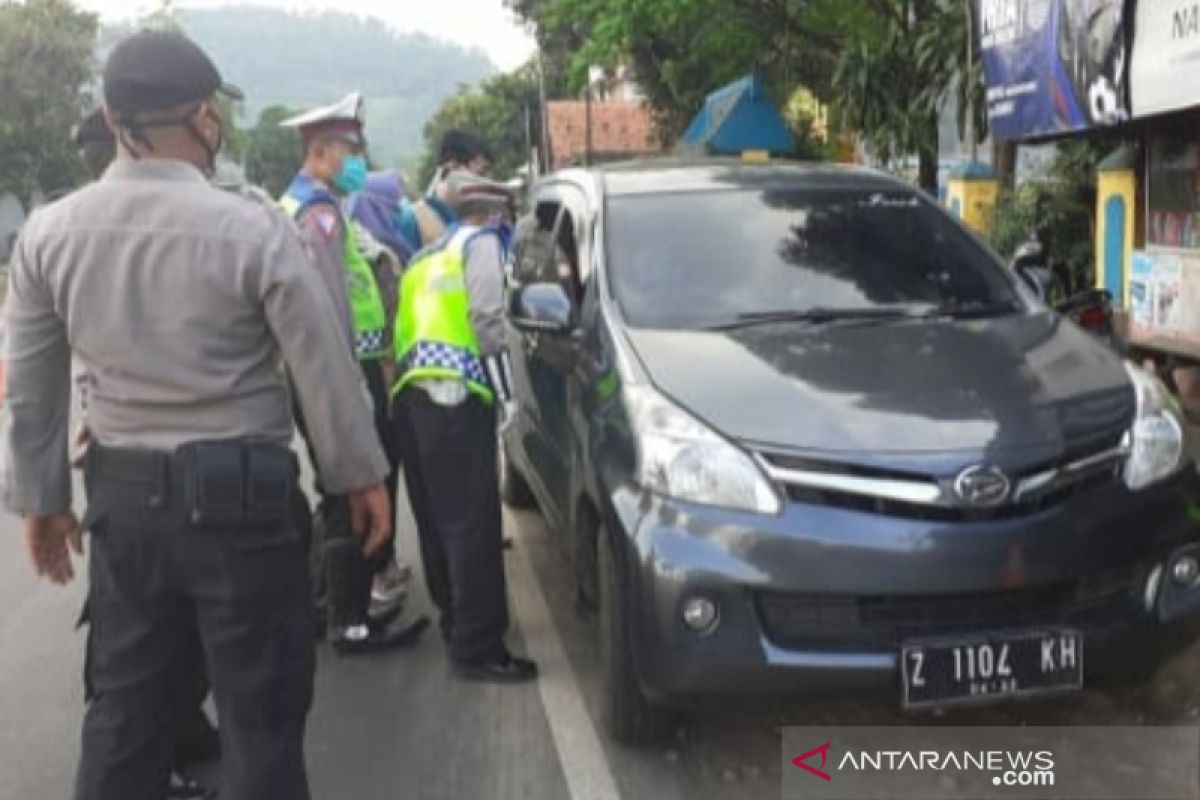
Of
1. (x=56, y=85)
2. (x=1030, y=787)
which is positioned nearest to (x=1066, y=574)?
(x=1030, y=787)

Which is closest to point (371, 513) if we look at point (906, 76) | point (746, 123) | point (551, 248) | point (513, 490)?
point (551, 248)

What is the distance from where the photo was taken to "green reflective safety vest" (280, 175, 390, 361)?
15.3 ft

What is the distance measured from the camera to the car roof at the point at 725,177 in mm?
4824

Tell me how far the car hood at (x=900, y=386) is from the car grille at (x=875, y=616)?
1.14 ft

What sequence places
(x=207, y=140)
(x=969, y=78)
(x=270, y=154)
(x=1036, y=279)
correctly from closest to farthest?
(x=207, y=140)
(x=1036, y=279)
(x=969, y=78)
(x=270, y=154)

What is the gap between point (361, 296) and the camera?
4.91m

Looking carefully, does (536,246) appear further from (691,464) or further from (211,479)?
(211,479)

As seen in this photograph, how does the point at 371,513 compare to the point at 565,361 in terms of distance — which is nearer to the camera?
the point at 371,513

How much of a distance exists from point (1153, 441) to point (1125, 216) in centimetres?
584

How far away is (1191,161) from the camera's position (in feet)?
26.8

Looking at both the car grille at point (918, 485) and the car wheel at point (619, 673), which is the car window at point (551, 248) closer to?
the car wheel at point (619, 673)

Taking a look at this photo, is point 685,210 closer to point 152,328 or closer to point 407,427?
point 407,427

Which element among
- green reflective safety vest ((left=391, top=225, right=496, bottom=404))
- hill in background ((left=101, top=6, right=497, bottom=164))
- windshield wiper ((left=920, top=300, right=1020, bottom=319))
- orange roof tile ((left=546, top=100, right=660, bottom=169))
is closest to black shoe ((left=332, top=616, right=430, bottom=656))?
green reflective safety vest ((left=391, top=225, right=496, bottom=404))

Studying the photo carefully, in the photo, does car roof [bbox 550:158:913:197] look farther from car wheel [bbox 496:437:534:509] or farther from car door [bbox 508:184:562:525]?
car wheel [bbox 496:437:534:509]
